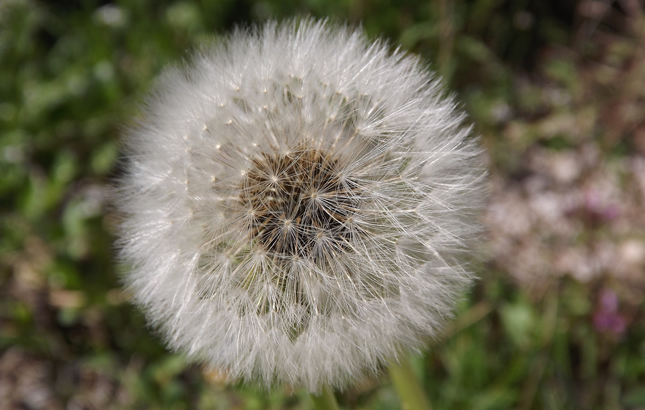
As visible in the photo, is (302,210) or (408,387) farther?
(408,387)

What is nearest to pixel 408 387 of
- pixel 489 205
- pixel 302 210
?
pixel 302 210

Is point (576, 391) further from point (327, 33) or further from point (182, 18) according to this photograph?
point (182, 18)

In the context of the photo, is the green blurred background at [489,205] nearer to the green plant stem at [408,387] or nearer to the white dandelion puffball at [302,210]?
the green plant stem at [408,387]

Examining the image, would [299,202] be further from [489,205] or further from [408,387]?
[489,205]

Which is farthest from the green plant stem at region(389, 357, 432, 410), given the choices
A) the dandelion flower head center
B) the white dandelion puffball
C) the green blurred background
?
the green blurred background

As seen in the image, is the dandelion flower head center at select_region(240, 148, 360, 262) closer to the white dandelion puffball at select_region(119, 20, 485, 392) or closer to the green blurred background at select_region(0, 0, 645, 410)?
the white dandelion puffball at select_region(119, 20, 485, 392)

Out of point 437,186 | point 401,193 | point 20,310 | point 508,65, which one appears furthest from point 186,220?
point 508,65
